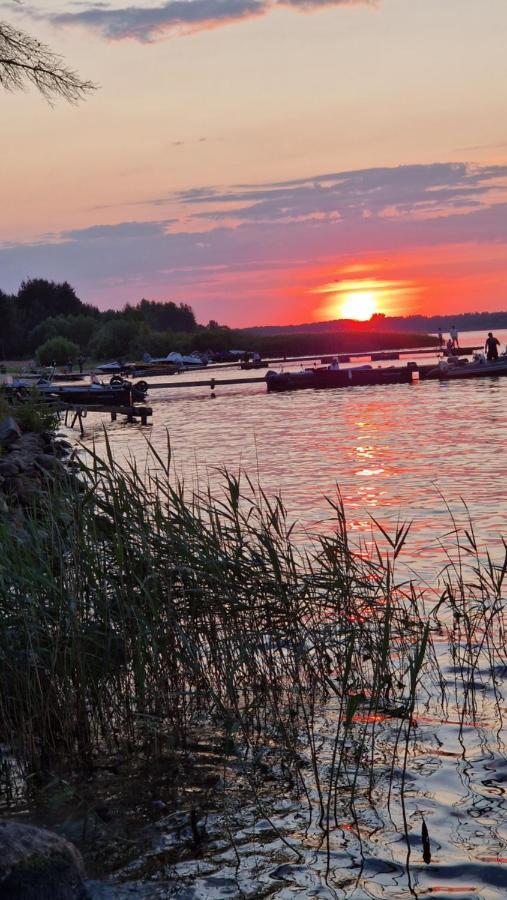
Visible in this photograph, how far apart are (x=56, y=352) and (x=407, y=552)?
387ft

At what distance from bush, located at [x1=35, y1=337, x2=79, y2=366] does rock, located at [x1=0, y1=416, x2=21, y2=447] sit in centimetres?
10355

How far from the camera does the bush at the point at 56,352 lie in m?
130

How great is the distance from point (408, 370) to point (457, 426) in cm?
3589

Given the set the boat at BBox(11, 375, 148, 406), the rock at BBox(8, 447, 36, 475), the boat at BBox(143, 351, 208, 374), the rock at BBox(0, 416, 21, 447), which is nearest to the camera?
the rock at BBox(8, 447, 36, 475)

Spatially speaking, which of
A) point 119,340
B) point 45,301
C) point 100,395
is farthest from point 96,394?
point 45,301

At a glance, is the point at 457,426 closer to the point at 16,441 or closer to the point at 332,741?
the point at 16,441

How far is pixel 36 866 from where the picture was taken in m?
5.46

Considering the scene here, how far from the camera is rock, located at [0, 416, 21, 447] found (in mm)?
26984

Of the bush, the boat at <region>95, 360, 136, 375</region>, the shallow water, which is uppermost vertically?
the bush

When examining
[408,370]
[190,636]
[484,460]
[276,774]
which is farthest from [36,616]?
[408,370]

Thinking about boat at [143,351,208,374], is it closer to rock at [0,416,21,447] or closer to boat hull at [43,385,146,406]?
boat hull at [43,385,146,406]

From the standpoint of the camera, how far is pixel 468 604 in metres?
12.4

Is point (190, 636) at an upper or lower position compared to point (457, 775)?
upper

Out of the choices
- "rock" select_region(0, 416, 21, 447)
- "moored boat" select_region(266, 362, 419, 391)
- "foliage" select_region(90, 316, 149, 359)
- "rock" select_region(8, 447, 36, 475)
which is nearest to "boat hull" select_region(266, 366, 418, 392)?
"moored boat" select_region(266, 362, 419, 391)
